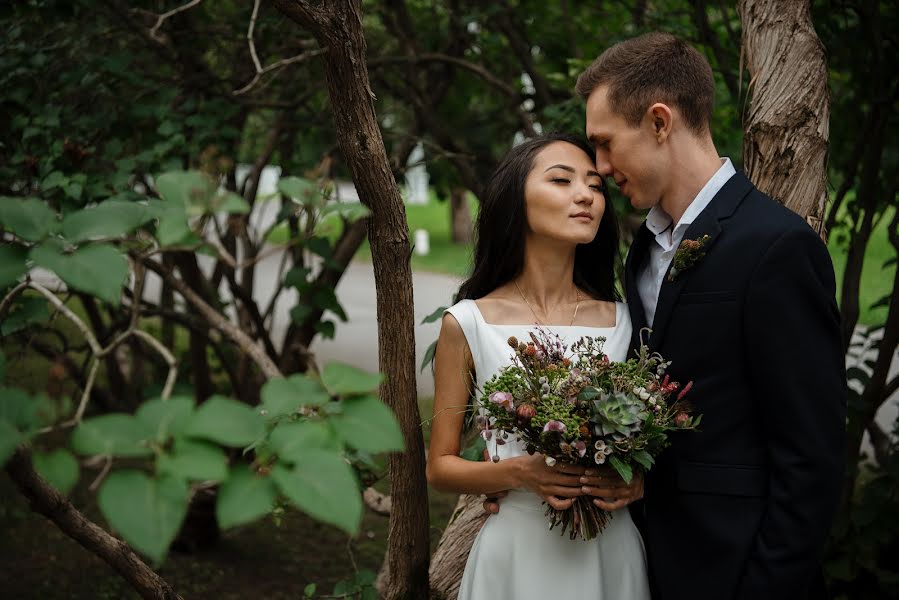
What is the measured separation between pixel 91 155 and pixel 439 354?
228 centimetres

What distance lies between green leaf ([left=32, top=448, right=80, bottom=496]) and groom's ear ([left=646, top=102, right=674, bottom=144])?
177 centimetres

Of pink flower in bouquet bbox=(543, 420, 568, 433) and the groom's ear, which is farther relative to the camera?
the groom's ear

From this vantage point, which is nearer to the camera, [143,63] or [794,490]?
[794,490]

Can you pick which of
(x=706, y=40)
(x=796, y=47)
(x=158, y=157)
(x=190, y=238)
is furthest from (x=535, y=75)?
(x=190, y=238)

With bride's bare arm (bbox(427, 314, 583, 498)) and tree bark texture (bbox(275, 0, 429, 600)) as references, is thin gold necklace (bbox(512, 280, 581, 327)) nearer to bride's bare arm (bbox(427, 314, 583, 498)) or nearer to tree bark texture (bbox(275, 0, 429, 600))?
bride's bare arm (bbox(427, 314, 583, 498))

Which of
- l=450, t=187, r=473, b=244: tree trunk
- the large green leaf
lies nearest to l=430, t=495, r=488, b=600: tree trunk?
the large green leaf

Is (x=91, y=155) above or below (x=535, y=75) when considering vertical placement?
below

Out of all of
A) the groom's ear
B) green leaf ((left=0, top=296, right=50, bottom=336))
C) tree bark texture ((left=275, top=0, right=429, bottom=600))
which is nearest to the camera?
tree bark texture ((left=275, top=0, right=429, bottom=600))

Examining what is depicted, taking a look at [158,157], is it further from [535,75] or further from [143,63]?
[535,75]

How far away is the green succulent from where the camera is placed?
1.87m

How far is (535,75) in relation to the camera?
525 cm

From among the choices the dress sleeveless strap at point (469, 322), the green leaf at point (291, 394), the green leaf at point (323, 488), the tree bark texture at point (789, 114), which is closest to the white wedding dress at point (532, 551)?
the dress sleeveless strap at point (469, 322)

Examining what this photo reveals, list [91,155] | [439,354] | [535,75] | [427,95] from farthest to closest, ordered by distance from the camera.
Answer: [427,95] → [535,75] → [91,155] → [439,354]

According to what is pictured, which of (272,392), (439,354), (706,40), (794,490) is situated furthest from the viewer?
(706,40)
